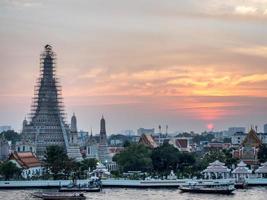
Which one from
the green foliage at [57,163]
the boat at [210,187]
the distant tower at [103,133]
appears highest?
the distant tower at [103,133]

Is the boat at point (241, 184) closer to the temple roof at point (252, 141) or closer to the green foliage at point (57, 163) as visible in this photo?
the green foliage at point (57, 163)

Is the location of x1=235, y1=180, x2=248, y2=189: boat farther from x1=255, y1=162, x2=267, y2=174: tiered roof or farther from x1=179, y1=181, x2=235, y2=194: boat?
x1=255, y1=162, x2=267, y2=174: tiered roof

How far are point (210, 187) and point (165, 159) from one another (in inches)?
519

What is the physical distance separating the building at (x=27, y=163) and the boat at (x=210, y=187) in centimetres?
1987

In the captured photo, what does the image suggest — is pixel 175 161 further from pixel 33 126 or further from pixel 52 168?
pixel 33 126

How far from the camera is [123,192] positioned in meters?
57.9

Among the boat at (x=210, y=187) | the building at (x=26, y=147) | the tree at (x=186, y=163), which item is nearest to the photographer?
the boat at (x=210, y=187)

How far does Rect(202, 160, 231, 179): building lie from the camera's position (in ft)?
222

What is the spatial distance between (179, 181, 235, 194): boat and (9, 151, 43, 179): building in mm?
19872

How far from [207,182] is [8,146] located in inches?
1477

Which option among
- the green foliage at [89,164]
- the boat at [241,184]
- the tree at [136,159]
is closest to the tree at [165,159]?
the tree at [136,159]

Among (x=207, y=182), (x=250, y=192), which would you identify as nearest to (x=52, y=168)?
(x=207, y=182)

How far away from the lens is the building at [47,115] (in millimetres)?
87562

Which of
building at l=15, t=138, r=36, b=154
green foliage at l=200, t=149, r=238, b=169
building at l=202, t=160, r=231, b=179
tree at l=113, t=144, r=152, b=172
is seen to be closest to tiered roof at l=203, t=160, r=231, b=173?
building at l=202, t=160, r=231, b=179
